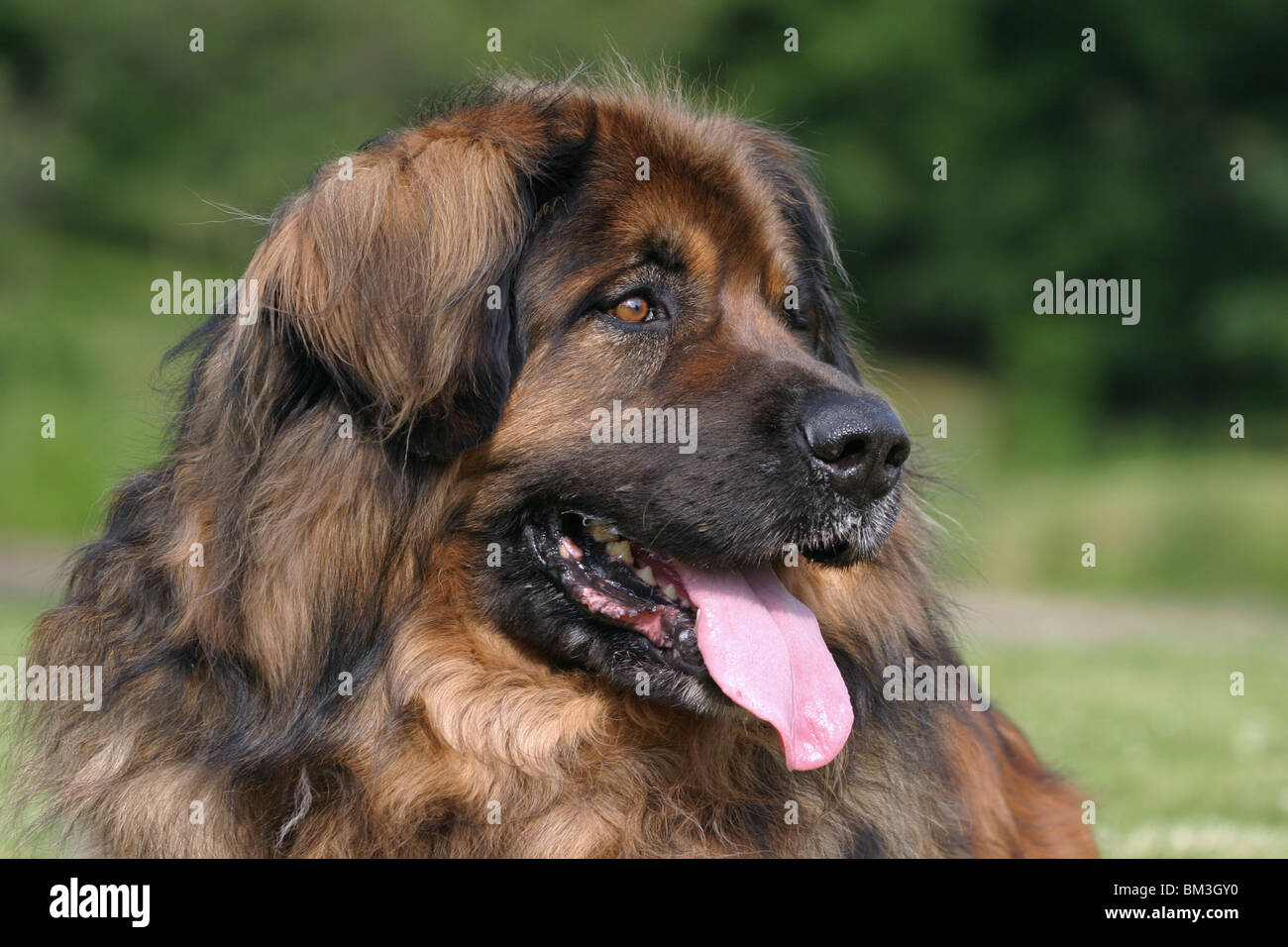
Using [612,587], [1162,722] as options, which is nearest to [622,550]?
[612,587]

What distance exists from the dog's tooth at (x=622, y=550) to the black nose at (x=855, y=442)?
557mm

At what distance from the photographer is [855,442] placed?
321cm

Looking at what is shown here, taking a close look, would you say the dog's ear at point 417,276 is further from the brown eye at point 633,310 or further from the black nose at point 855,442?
the black nose at point 855,442

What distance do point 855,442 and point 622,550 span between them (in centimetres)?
67

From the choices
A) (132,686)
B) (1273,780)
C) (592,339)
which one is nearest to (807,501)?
(592,339)

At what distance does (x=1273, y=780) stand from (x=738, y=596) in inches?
165

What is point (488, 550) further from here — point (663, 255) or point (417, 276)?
point (663, 255)

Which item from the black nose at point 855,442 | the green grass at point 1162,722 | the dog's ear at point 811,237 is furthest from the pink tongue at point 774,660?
the green grass at point 1162,722

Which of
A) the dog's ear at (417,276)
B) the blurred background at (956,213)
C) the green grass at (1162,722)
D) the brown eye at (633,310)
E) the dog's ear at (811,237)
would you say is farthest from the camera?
the blurred background at (956,213)

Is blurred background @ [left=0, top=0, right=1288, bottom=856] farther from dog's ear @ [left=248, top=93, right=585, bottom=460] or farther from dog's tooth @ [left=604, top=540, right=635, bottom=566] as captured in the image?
dog's ear @ [left=248, top=93, right=585, bottom=460]

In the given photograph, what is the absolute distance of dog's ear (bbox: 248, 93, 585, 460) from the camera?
318cm

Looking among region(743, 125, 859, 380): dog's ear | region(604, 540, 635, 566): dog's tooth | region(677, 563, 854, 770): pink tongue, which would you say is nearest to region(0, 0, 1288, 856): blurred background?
region(743, 125, 859, 380): dog's ear

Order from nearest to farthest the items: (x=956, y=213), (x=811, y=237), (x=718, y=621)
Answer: (x=718, y=621) < (x=811, y=237) < (x=956, y=213)

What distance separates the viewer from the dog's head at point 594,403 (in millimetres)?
3211
